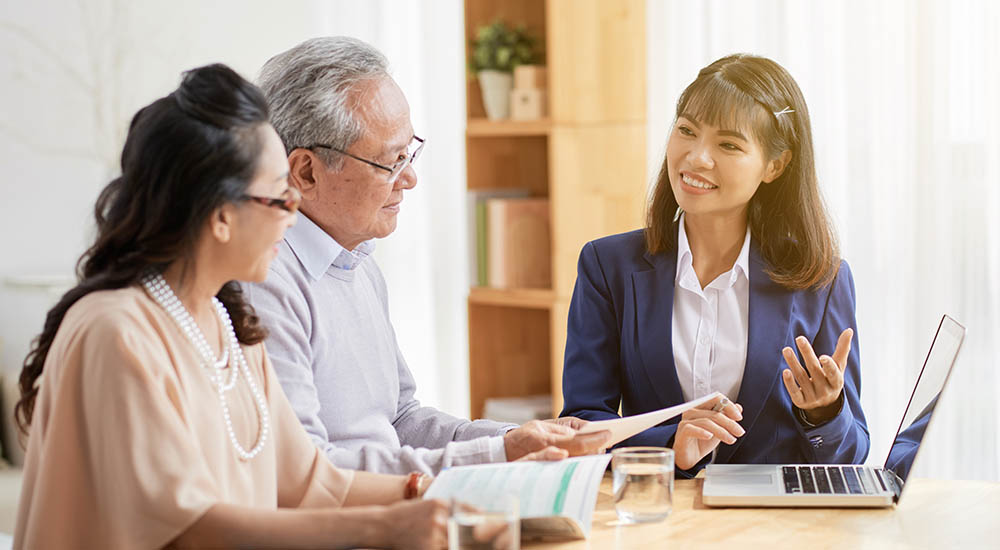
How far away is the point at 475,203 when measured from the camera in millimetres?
3738

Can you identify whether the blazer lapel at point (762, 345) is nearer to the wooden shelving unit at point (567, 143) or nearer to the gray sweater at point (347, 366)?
the gray sweater at point (347, 366)

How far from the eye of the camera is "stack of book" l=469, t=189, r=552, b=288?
12.0 feet

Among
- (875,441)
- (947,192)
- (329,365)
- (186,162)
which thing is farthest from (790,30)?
(186,162)

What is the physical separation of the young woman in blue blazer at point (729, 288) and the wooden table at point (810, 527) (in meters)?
0.33

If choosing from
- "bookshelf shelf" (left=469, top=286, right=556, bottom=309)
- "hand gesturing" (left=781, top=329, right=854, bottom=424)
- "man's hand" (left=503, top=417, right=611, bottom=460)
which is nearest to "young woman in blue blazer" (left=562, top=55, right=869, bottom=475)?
"hand gesturing" (left=781, top=329, right=854, bottom=424)

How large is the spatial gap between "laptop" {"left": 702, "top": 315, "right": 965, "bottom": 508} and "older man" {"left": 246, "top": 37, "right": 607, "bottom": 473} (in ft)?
0.87

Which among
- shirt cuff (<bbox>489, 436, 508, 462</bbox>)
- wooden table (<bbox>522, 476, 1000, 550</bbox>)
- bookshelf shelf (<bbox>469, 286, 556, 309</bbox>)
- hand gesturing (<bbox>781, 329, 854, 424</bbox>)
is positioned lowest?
wooden table (<bbox>522, 476, 1000, 550</bbox>)

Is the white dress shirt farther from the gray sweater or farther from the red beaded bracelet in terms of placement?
the red beaded bracelet

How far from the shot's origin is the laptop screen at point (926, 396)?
5.20 feet

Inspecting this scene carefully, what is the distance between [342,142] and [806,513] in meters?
0.96

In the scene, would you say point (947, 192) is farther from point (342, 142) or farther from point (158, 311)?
point (158, 311)

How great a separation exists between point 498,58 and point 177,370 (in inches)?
97.7

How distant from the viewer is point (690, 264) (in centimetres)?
217

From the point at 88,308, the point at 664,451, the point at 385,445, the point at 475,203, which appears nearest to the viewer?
the point at 88,308
